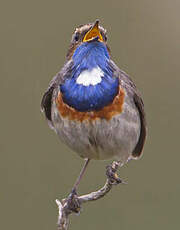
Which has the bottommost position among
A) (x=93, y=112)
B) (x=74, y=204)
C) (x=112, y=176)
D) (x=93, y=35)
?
(x=74, y=204)

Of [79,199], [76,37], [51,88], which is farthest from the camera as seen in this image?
[51,88]

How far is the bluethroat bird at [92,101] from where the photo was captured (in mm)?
7926

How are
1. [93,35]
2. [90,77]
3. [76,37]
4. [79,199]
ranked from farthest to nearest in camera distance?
[76,37], [90,77], [93,35], [79,199]

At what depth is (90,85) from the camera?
792cm

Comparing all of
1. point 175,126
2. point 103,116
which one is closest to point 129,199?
point 175,126

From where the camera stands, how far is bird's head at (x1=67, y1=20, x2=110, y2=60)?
25.6ft

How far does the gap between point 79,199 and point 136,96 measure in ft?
3.71

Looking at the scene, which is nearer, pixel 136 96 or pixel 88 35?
pixel 88 35

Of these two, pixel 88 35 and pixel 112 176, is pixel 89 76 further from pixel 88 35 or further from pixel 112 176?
pixel 112 176

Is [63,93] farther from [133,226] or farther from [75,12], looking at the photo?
[75,12]

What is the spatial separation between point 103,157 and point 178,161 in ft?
5.80

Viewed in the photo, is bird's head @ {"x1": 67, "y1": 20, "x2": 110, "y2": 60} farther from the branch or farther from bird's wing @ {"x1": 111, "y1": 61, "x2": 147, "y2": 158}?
the branch

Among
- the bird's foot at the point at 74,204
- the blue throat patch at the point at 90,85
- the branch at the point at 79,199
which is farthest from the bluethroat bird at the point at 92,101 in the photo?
the bird's foot at the point at 74,204

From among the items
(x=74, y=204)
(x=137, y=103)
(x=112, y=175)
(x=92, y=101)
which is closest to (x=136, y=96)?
(x=137, y=103)
